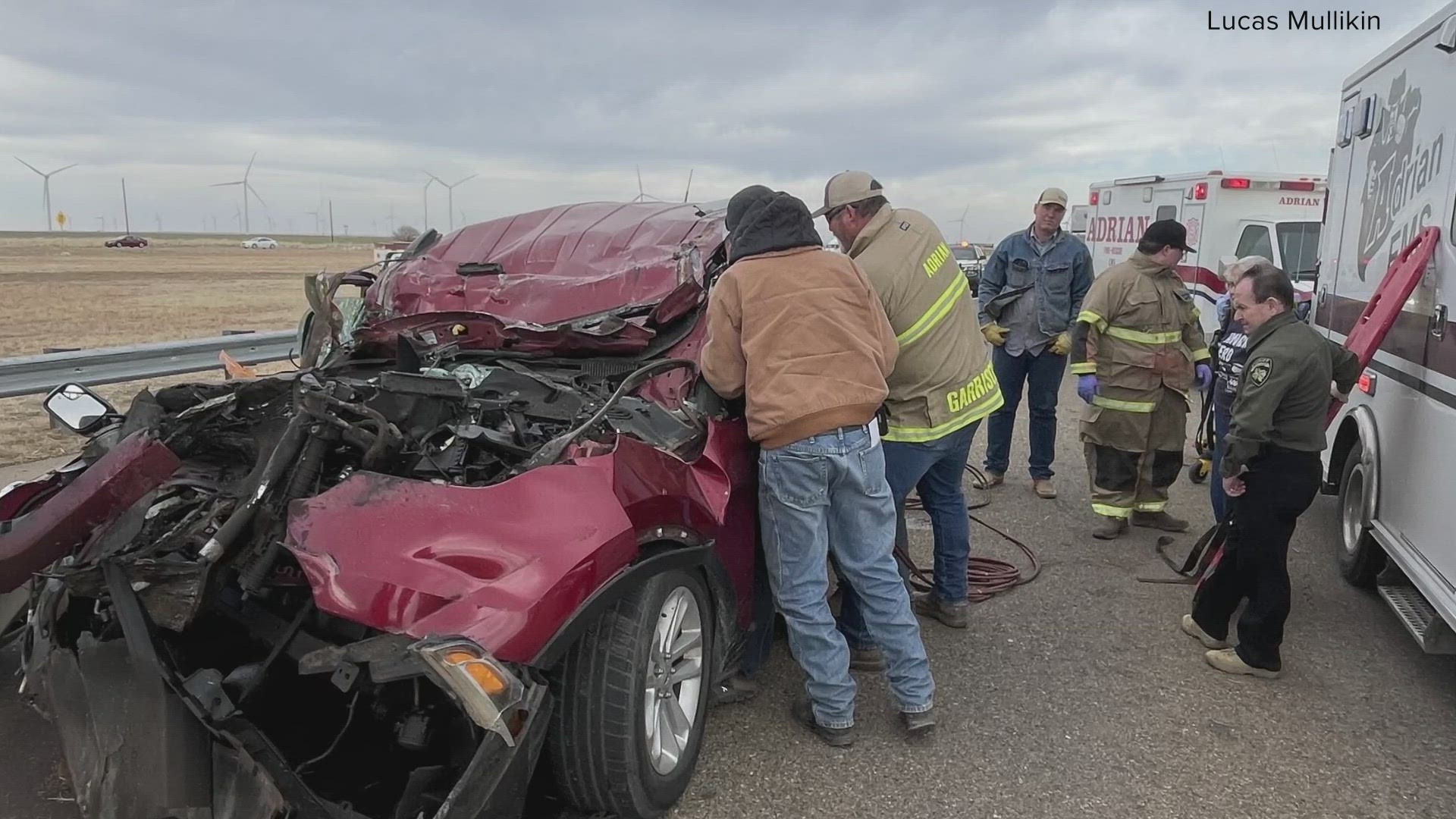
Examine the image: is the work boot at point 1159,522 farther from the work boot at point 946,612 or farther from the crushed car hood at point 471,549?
the crushed car hood at point 471,549

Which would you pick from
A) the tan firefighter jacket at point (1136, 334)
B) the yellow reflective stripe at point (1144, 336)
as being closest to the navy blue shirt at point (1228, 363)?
the tan firefighter jacket at point (1136, 334)

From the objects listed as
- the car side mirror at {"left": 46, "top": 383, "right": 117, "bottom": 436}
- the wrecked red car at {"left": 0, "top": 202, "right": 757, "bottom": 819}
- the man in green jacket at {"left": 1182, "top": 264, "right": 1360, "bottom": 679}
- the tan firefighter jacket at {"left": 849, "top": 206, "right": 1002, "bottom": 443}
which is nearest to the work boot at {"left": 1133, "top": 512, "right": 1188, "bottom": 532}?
the man in green jacket at {"left": 1182, "top": 264, "right": 1360, "bottom": 679}

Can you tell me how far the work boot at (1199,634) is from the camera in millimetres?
3836

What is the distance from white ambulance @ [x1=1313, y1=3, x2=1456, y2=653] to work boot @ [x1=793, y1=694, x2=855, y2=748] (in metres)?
2.08

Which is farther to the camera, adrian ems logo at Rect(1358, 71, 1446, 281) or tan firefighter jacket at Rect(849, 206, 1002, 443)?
adrian ems logo at Rect(1358, 71, 1446, 281)

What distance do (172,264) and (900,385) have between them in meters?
44.9

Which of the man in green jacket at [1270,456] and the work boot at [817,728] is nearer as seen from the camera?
the work boot at [817,728]

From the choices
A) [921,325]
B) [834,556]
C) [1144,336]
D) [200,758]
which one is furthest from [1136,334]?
[200,758]

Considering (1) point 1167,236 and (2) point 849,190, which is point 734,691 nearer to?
(2) point 849,190

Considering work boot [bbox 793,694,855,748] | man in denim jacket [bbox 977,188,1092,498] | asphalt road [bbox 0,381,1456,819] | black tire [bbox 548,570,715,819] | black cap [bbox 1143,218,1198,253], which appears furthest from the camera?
man in denim jacket [bbox 977,188,1092,498]

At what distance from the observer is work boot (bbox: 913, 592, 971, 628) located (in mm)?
4051

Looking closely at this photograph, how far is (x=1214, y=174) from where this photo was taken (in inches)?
433

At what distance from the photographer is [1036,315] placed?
5.84 meters

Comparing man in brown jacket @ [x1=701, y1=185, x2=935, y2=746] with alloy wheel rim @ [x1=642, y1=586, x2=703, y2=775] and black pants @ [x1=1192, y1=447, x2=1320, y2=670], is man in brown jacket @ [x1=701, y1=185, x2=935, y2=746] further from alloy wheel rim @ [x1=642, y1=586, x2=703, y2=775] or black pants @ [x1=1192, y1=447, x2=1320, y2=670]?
black pants @ [x1=1192, y1=447, x2=1320, y2=670]
